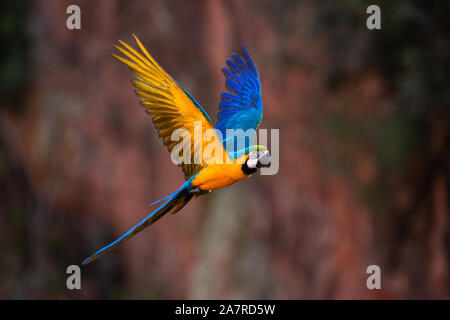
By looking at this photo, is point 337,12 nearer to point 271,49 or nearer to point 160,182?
point 271,49

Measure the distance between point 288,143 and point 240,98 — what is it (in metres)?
4.80

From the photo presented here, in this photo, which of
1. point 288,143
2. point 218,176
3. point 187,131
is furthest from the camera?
point 288,143

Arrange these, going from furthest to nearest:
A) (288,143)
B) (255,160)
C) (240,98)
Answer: (288,143) → (240,98) → (255,160)

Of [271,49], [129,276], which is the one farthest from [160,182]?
[271,49]

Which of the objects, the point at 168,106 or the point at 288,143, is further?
the point at 288,143

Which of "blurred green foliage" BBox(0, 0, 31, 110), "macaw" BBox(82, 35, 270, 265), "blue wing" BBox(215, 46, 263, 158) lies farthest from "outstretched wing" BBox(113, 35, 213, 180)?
"blurred green foliage" BBox(0, 0, 31, 110)

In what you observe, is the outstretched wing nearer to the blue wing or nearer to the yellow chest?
the yellow chest

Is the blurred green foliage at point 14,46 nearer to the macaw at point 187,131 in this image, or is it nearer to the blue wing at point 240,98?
the blue wing at point 240,98

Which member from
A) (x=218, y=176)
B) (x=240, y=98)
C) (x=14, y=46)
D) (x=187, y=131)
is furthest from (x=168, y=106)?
(x=14, y=46)

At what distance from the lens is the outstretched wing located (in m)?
2.21

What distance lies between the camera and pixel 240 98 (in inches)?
102

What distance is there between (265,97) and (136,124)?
2.17 metres

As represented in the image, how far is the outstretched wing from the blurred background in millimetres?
4765

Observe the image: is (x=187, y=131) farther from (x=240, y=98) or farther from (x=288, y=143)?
(x=288, y=143)
